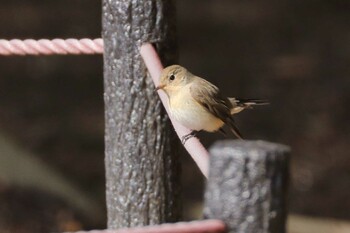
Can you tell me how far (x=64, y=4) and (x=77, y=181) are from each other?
2410 mm

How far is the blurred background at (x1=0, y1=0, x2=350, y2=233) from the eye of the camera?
7.39 meters

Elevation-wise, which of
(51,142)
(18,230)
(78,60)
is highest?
(78,60)

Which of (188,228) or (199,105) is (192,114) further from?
(188,228)

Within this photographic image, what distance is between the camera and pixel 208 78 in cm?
891

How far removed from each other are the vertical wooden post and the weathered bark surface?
1827 mm

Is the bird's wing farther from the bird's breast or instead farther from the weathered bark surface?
the weathered bark surface

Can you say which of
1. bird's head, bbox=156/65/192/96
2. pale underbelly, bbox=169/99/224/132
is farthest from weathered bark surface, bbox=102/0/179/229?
pale underbelly, bbox=169/99/224/132

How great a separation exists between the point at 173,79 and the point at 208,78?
16.1 ft

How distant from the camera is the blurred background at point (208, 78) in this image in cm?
739

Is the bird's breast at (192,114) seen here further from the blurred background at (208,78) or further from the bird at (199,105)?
the blurred background at (208,78)

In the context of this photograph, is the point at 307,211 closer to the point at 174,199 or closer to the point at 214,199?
the point at 174,199

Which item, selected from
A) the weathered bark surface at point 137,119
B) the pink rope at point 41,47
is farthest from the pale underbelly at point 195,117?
the pink rope at point 41,47

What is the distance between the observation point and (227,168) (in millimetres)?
1800

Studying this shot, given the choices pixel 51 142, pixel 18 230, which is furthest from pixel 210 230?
Answer: pixel 51 142
